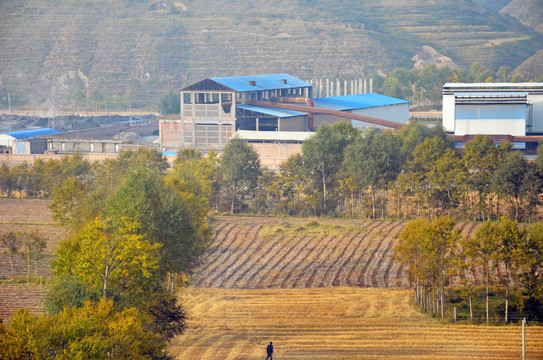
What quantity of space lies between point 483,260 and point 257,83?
44203mm

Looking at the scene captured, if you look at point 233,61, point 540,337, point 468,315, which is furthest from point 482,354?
point 233,61

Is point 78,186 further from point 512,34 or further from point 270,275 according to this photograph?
point 512,34

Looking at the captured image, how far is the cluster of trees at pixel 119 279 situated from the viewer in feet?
51.3

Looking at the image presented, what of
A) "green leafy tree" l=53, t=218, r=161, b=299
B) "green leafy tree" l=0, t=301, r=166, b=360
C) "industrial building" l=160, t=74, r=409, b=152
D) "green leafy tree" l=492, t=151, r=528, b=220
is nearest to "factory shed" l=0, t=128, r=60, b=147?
"industrial building" l=160, t=74, r=409, b=152

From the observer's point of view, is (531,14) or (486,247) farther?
(531,14)

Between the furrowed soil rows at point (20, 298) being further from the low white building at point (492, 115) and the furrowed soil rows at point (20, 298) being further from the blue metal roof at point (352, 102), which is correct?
the blue metal roof at point (352, 102)

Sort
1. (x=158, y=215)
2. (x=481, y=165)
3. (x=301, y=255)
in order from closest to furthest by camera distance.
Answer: (x=158, y=215), (x=301, y=255), (x=481, y=165)

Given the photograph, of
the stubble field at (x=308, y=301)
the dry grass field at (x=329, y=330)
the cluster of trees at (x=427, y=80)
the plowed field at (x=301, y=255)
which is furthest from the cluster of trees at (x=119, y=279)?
the cluster of trees at (x=427, y=80)

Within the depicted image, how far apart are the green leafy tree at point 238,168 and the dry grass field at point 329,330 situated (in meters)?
16.8

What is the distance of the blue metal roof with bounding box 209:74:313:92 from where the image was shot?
61.2m

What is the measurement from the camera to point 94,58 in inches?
5074

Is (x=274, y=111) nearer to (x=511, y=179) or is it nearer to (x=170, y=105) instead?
(x=511, y=179)

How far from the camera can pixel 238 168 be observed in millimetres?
43844

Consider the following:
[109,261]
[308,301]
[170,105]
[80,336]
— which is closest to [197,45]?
[170,105]
